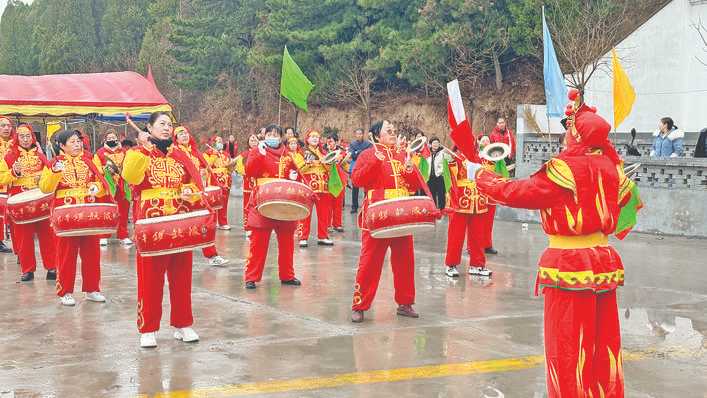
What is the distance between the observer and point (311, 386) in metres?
5.60

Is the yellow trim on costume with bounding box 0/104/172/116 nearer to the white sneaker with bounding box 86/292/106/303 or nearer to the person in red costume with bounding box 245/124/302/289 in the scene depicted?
the person in red costume with bounding box 245/124/302/289

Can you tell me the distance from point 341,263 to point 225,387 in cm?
560

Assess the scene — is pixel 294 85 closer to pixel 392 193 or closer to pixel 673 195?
pixel 673 195

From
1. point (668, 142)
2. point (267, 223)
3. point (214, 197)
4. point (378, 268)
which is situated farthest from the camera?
point (668, 142)

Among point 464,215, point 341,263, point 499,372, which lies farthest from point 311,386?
point 341,263

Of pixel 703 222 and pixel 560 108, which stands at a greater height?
pixel 560 108

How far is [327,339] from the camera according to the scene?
6898 millimetres

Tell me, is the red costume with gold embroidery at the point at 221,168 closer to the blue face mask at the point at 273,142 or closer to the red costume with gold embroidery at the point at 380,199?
the blue face mask at the point at 273,142

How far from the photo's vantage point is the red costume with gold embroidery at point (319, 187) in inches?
497

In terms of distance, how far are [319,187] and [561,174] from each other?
29.6 feet

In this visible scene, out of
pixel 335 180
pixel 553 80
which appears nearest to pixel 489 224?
pixel 335 180

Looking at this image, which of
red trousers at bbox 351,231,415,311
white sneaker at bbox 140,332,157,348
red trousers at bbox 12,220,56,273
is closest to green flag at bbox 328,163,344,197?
red trousers at bbox 12,220,56,273

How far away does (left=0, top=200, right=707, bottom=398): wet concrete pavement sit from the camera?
5648 millimetres

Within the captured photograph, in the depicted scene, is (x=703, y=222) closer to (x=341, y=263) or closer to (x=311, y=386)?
(x=341, y=263)
